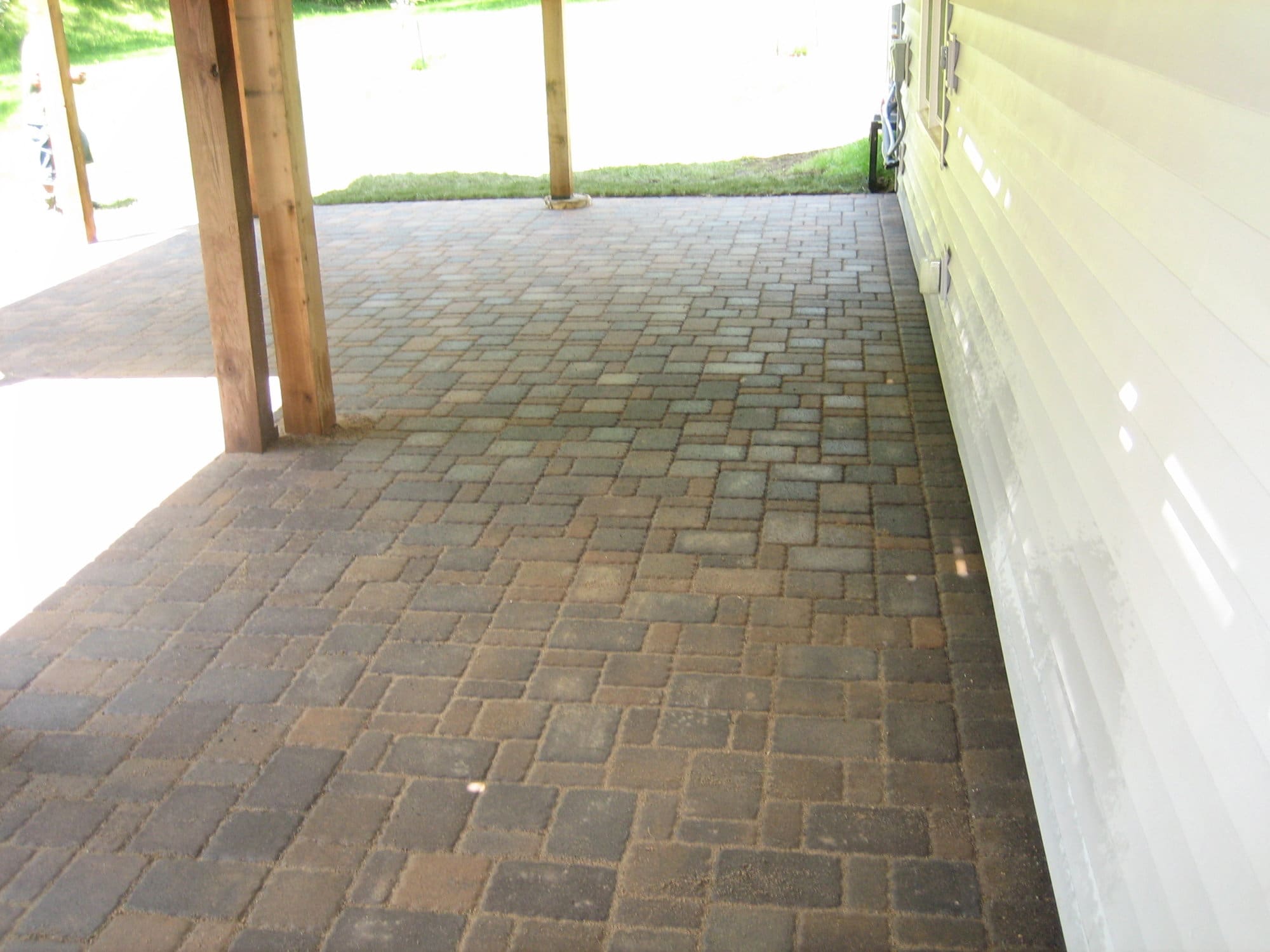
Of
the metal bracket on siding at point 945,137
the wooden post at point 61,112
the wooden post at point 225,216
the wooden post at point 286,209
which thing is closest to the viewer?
the wooden post at point 225,216

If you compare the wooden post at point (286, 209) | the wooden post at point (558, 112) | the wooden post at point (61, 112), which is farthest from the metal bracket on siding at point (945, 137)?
the wooden post at point (61, 112)

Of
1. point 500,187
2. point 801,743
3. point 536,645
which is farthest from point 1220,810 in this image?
point 500,187

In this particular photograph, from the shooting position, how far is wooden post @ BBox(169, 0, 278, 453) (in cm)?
473

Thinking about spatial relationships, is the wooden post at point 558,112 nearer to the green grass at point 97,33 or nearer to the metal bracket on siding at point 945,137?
the metal bracket on siding at point 945,137

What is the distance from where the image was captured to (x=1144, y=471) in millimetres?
2186

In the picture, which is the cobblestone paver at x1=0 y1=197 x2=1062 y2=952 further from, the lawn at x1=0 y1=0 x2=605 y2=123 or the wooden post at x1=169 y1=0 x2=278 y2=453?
the lawn at x1=0 y1=0 x2=605 y2=123

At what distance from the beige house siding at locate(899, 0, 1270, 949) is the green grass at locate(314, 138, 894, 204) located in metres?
7.54

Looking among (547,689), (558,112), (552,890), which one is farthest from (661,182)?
(552,890)

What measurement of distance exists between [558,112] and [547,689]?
7.99m

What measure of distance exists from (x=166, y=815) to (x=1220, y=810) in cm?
240

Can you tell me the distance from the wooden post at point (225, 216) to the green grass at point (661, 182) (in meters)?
6.62

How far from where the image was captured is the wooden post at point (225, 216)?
15.5 feet

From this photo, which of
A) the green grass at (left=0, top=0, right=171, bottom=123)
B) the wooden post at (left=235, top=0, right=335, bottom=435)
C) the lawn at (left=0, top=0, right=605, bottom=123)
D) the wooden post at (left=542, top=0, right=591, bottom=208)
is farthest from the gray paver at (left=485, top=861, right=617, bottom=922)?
the green grass at (left=0, top=0, right=171, bottom=123)

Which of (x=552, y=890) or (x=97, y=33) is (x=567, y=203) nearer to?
(x=552, y=890)
